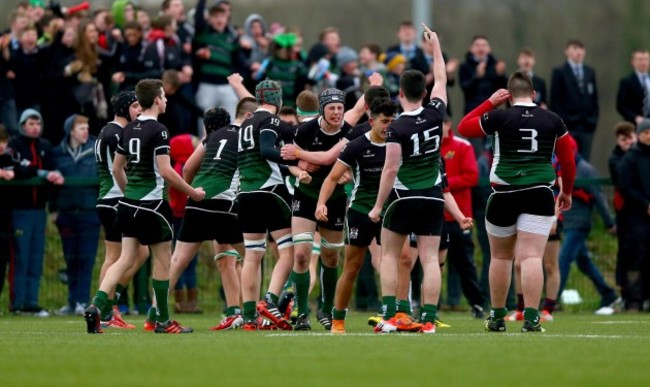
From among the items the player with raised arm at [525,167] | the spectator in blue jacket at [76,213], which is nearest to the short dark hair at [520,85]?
the player with raised arm at [525,167]

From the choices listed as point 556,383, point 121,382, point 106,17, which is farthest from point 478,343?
point 106,17

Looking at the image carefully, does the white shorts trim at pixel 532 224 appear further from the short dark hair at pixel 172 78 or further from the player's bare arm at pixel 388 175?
the short dark hair at pixel 172 78

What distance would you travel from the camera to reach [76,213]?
20.2m

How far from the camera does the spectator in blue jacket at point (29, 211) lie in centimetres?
1975

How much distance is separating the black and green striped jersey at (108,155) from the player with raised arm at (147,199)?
1.20m

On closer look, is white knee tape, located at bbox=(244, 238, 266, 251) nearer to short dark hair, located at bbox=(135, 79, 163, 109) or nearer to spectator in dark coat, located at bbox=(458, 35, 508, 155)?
short dark hair, located at bbox=(135, 79, 163, 109)

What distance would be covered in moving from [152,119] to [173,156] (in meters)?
5.87

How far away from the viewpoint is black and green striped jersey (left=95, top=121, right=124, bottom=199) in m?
15.4

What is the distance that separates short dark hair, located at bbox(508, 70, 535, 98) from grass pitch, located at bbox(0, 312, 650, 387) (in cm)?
218

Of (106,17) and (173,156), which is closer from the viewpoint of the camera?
(173,156)

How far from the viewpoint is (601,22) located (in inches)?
1230

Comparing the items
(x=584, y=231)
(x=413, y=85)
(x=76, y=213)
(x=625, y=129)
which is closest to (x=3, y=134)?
(x=76, y=213)

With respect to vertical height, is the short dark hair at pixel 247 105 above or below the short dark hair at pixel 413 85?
below

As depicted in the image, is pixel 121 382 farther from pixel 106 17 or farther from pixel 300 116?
pixel 106 17
